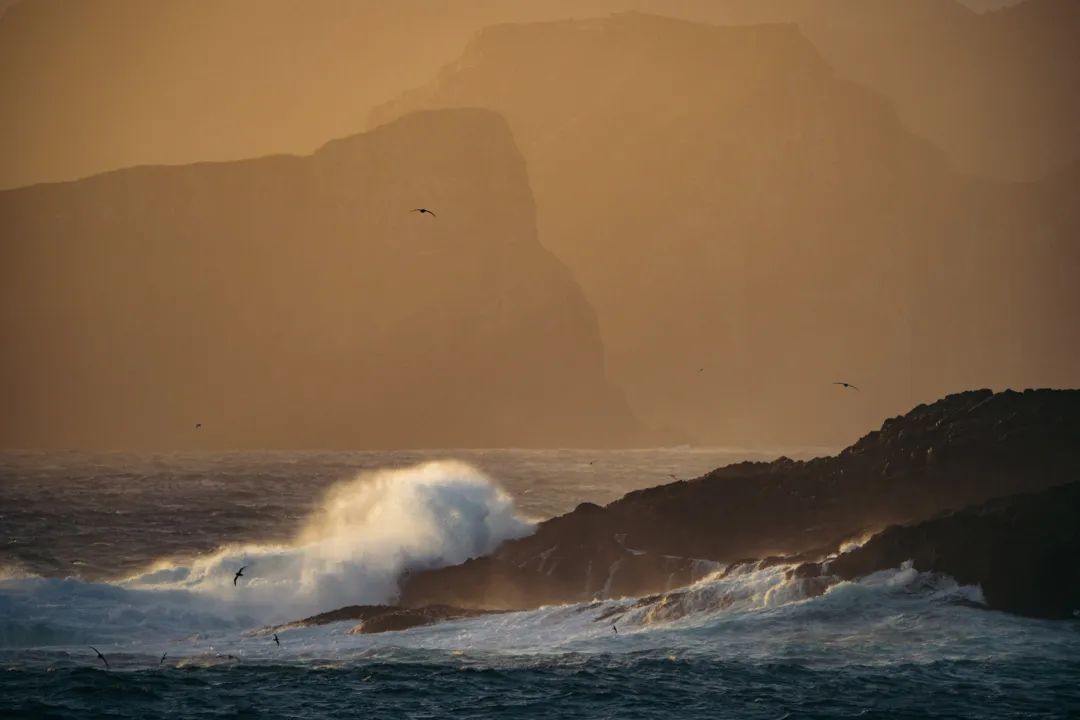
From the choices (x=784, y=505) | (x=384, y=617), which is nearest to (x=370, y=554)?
(x=384, y=617)

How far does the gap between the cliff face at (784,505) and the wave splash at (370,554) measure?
2375 millimetres

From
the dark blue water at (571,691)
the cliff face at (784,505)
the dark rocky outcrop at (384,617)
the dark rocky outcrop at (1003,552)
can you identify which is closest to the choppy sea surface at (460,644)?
the dark blue water at (571,691)

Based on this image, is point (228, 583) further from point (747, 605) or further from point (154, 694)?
point (747, 605)

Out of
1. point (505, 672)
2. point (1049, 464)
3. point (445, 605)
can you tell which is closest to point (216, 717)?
point (505, 672)

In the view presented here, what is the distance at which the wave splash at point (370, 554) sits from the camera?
159 feet

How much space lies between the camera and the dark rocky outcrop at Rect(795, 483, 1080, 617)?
35.8 metres

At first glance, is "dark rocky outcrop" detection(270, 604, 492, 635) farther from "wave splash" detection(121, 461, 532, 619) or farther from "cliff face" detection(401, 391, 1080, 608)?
"wave splash" detection(121, 461, 532, 619)

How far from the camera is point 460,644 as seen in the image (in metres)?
37.6

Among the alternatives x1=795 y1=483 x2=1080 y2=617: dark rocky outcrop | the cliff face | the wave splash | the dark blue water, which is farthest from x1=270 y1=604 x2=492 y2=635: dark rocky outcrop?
x1=795 y1=483 x2=1080 y2=617: dark rocky outcrop

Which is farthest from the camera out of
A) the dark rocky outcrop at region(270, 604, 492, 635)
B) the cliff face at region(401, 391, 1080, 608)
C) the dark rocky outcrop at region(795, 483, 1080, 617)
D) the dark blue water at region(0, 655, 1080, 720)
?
the cliff face at region(401, 391, 1080, 608)

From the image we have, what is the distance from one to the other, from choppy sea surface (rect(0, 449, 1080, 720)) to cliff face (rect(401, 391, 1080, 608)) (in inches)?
109

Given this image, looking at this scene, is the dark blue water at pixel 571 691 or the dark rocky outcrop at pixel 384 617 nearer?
the dark blue water at pixel 571 691

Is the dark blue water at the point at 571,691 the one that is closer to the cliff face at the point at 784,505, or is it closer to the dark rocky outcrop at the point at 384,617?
the dark rocky outcrop at the point at 384,617

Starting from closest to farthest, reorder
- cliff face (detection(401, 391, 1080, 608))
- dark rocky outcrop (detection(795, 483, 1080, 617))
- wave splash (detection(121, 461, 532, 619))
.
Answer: dark rocky outcrop (detection(795, 483, 1080, 617)) < cliff face (detection(401, 391, 1080, 608)) < wave splash (detection(121, 461, 532, 619))
